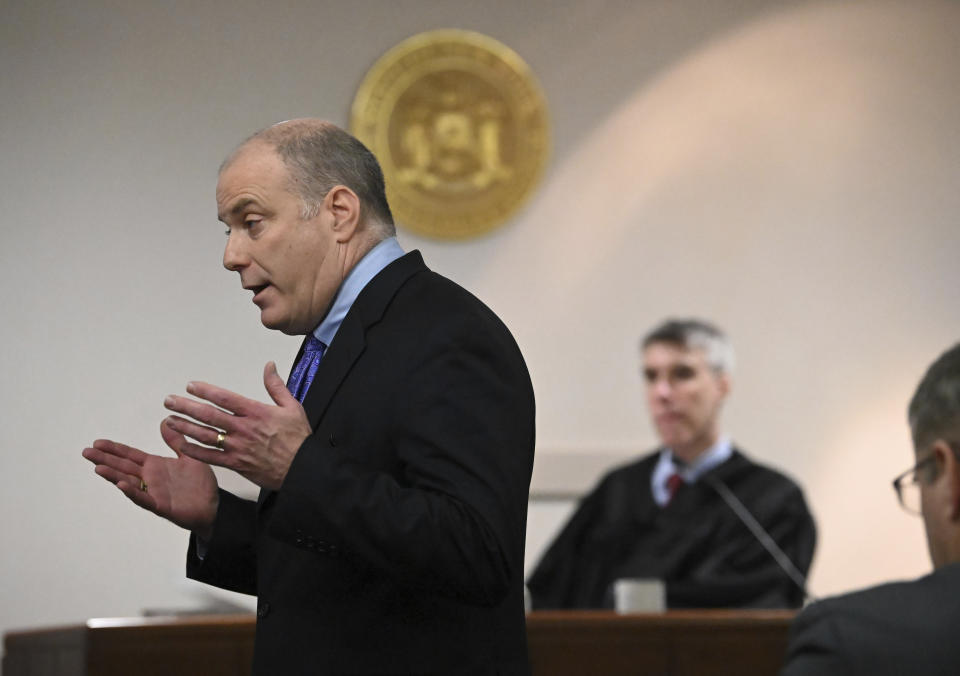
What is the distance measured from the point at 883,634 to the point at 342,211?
1.00 metres

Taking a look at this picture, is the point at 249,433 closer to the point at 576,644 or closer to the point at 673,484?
the point at 576,644

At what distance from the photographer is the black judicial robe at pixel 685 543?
15.3ft

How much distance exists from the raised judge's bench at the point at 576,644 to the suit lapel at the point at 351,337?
2033 millimetres

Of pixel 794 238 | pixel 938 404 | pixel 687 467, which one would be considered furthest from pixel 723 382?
pixel 938 404

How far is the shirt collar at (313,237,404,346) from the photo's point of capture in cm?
193

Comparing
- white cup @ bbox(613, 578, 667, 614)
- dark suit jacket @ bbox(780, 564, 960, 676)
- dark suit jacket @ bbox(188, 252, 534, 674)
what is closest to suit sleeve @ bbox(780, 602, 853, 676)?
dark suit jacket @ bbox(780, 564, 960, 676)

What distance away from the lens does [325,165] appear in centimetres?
Result: 196

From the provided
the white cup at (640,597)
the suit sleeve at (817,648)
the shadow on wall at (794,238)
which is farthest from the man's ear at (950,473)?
the shadow on wall at (794,238)

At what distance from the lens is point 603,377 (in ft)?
20.7

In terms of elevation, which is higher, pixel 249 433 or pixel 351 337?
pixel 351 337

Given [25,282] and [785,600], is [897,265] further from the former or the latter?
[25,282]

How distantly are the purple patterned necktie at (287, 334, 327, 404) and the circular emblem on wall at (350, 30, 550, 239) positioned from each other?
13.9 feet

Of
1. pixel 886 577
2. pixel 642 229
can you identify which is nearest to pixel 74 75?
pixel 642 229

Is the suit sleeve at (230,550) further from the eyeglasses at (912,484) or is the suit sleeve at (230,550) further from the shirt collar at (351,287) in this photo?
the eyeglasses at (912,484)
